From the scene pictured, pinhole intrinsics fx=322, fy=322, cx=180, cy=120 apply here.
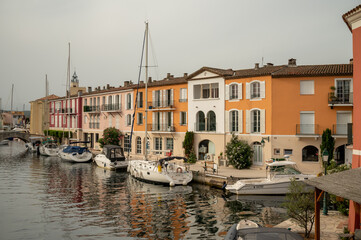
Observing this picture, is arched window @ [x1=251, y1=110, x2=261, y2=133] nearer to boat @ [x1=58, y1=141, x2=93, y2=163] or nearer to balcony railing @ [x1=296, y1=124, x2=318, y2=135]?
balcony railing @ [x1=296, y1=124, x2=318, y2=135]

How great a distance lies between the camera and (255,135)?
30.4m

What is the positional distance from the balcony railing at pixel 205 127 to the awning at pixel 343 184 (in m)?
22.6

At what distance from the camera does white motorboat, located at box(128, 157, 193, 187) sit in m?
26.6

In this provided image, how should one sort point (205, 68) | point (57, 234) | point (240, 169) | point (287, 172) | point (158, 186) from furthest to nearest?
1. point (205, 68)
2. point (240, 169)
3. point (158, 186)
4. point (287, 172)
5. point (57, 234)

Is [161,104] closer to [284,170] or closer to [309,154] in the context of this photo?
[309,154]

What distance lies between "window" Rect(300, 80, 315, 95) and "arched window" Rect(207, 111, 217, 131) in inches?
373

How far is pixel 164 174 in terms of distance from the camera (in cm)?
2656

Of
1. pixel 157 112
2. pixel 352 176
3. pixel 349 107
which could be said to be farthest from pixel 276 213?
pixel 157 112

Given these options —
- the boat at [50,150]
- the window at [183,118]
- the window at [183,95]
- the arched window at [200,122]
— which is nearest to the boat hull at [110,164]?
the window at [183,118]

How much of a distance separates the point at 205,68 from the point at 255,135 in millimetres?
9066

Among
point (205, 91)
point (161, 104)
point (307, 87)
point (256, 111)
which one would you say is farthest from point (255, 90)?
point (161, 104)

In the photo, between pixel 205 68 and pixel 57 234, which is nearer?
pixel 57 234

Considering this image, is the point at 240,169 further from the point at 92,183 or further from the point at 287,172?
the point at 92,183

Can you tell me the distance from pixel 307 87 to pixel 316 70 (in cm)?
173
